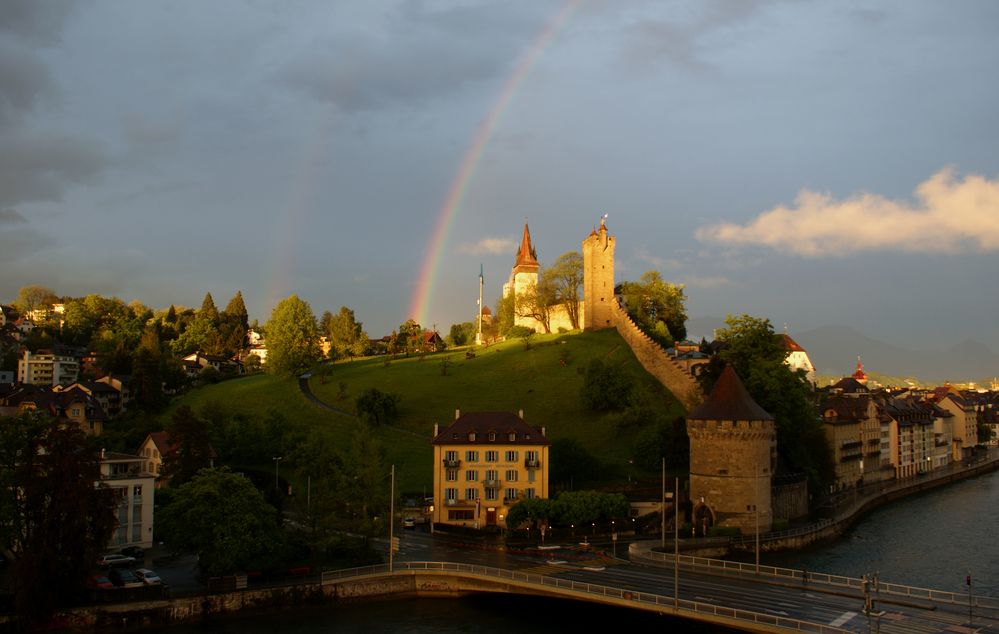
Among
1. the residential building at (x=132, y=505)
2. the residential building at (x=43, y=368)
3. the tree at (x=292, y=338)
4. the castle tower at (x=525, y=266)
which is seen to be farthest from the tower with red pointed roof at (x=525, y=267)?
the residential building at (x=132, y=505)

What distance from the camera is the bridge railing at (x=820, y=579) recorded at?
41219mm

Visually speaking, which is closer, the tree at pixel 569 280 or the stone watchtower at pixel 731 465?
the stone watchtower at pixel 731 465

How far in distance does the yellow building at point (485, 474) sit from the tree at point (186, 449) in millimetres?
20892

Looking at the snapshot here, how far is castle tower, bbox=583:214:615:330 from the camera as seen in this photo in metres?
130

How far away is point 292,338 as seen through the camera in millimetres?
120875

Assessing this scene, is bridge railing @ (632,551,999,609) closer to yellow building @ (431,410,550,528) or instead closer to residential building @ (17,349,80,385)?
yellow building @ (431,410,550,528)

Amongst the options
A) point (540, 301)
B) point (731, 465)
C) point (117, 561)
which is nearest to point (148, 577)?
point (117, 561)

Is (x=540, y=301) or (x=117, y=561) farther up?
(x=540, y=301)

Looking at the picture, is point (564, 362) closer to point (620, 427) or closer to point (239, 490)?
point (620, 427)

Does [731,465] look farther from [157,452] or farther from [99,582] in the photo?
[157,452]

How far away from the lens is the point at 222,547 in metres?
48.5

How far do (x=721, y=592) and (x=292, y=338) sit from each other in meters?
87.0

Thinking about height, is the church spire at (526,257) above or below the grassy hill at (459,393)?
above

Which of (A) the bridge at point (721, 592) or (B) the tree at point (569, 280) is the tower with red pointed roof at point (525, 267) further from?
(A) the bridge at point (721, 592)
